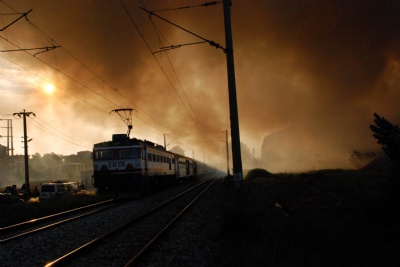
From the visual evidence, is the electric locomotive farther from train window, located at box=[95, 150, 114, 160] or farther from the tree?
the tree

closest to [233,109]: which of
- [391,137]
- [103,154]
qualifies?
[391,137]

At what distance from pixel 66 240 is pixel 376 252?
8062 mm

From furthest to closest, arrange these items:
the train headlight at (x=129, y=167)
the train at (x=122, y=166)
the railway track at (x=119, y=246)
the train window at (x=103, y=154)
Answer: the train window at (x=103, y=154) → the train headlight at (x=129, y=167) → the train at (x=122, y=166) → the railway track at (x=119, y=246)

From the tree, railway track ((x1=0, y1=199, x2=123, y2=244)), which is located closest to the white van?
railway track ((x1=0, y1=199, x2=123, y2=244))

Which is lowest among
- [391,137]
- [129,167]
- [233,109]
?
[129,167]

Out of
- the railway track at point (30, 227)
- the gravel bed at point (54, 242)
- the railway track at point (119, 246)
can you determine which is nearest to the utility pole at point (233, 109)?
the railway track at point (119, 246)

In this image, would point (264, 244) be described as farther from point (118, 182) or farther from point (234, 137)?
point (118, 182)

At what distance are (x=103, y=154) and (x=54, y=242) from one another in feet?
46.4

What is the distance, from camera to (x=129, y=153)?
23.6 meters

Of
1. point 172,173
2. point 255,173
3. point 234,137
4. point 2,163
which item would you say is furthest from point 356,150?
point 2,163

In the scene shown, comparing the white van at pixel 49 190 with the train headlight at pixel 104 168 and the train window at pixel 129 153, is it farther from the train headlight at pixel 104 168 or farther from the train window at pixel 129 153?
the train window at pixel 129 153

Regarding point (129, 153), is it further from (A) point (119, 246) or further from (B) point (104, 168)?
(A) point (119, 246)

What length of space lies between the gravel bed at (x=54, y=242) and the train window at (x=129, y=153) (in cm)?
898

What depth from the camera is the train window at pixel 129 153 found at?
23.6 meters
